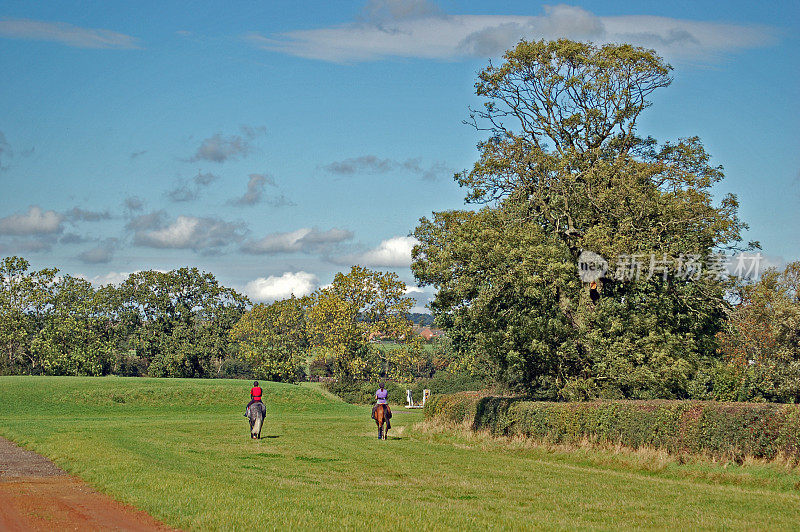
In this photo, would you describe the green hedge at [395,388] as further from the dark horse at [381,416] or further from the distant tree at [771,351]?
the dark horse at [381,416]

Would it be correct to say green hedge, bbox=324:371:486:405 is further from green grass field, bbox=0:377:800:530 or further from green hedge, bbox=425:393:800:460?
green hedge, bbox=425:393:800:460

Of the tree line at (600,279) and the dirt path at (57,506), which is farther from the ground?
the tree line at (600,279)

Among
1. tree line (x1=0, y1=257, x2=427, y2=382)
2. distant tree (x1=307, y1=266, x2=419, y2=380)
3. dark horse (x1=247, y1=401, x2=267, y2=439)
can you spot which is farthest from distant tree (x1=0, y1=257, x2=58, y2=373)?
dark horse (x1=247, y1=401, x2=267, y2=439)

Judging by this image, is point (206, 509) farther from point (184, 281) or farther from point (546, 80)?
point (184, 281)

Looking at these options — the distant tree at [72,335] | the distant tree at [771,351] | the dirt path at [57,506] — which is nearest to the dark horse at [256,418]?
the dirt path at [57,506]

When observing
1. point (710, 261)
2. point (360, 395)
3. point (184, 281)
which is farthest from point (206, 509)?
point (184, 281)

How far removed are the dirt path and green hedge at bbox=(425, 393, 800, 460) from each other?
13.2m

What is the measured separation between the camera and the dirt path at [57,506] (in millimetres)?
11586

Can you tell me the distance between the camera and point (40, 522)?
11664 mm

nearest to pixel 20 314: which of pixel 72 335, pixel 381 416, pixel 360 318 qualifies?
pixel 72 335

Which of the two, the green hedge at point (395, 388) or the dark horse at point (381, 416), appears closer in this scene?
the dark horse at point (381, 416)

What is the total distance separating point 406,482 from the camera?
17.7m

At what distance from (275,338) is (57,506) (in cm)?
7188

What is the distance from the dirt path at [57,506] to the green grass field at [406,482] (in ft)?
1.16
